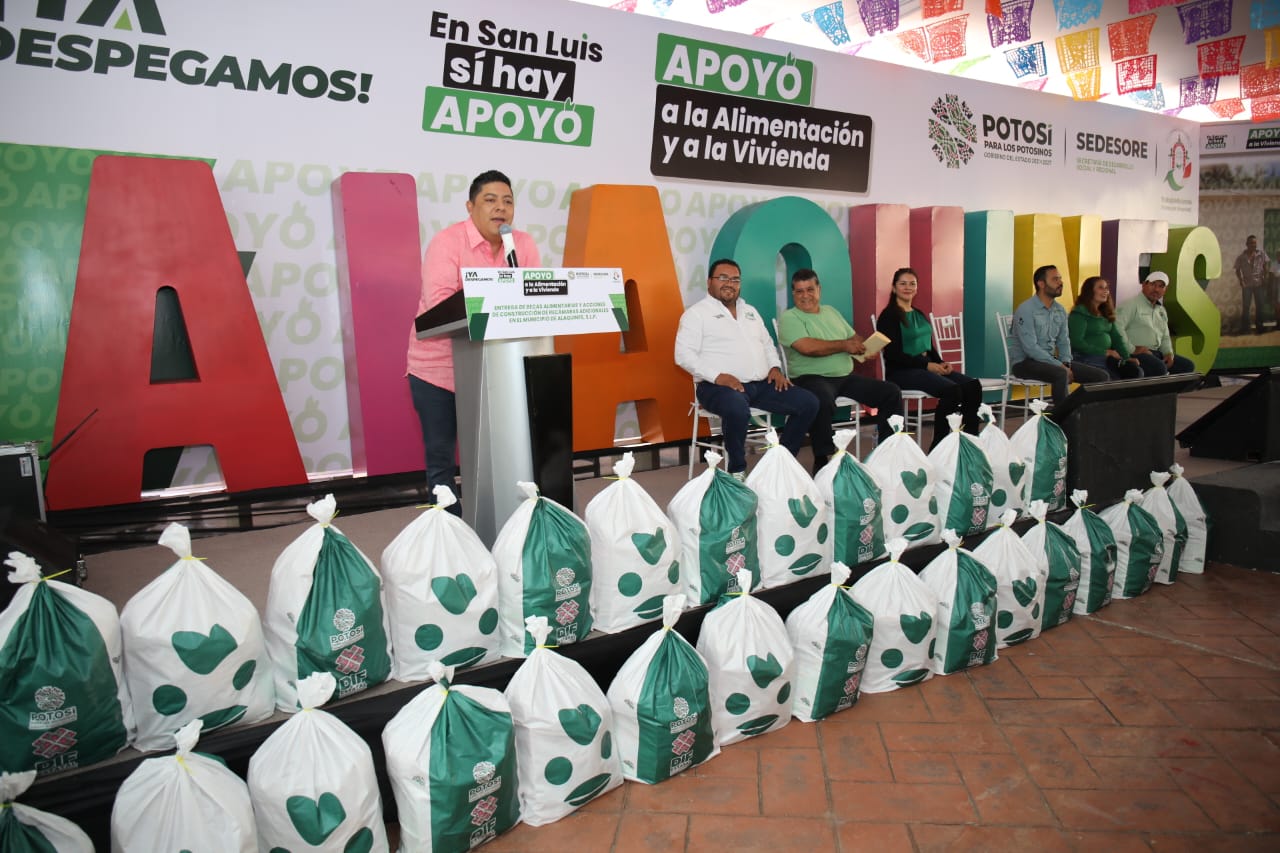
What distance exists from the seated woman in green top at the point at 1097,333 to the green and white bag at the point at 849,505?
4.52 metres

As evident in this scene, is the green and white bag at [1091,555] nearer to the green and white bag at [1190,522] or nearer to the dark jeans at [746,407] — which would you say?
the green and white bag at [1190,522]

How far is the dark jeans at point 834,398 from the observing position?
4.49 m

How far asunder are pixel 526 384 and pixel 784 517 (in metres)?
0.88

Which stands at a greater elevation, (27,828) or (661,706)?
(27,828)

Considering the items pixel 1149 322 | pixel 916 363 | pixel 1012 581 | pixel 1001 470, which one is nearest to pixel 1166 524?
pixel 1001 470

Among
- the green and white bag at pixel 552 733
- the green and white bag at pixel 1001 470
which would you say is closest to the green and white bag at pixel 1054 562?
the green and white bag at pixel 1001 470

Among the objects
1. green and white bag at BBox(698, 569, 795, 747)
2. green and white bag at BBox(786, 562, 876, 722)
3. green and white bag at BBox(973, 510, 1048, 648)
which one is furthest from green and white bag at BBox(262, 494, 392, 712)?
green and white bag at BBox(973, 510, 1048, 648)

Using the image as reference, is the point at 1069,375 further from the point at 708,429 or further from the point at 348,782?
the point at 348,782

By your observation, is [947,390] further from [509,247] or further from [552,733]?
[552,733]

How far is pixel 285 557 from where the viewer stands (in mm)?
1891

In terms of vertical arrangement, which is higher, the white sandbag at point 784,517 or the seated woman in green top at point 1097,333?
the seated woman in green top at point 1097,333

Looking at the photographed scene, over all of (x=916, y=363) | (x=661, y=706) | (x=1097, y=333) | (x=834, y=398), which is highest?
(x=1097, y=333)

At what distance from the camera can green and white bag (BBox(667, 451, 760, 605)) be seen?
2.38m

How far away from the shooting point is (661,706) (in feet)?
6.30
